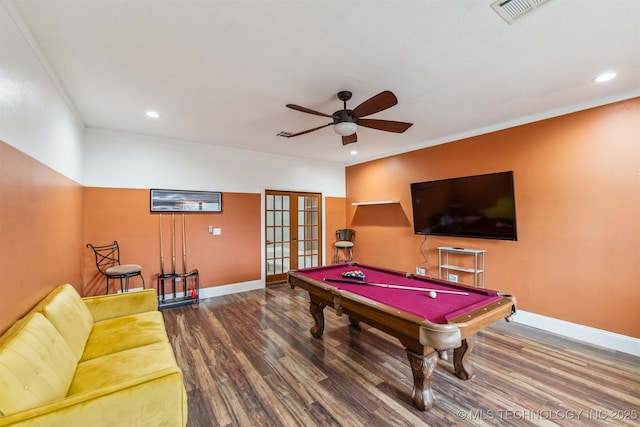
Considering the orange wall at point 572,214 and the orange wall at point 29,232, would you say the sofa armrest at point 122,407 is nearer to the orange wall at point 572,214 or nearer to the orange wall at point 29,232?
the orange wall at point 29,232

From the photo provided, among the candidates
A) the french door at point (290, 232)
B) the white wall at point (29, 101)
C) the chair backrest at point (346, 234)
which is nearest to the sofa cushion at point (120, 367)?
the white wall at point (29, 101)

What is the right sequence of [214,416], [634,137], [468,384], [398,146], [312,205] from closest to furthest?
1. [214,416]
2. [468,384]
3. [634,137]
4. [398,146]
5. [312,205]

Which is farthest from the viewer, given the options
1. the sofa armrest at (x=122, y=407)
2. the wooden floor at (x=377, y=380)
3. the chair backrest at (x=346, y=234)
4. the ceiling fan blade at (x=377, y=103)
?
the chair backrest at (x=346, y=234)

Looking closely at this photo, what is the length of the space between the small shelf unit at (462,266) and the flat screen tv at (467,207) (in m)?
0.25

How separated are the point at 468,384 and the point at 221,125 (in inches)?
163

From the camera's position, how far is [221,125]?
12.7ft

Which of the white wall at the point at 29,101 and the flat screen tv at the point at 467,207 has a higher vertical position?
the white wall at the point at 29,101

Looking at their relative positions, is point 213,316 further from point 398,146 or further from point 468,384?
point 398,146

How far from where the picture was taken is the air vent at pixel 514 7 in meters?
1.67

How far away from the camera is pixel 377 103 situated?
7.94ft

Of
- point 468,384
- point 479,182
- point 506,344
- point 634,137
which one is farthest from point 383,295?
point 634,137

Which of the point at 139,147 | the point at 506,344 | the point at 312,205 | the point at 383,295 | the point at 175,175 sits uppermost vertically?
the point at 139,147

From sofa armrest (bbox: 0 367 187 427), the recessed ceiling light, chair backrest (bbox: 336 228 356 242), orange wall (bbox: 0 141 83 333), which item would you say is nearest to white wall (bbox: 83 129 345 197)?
chair backrest (bbox: 336 228 356 242)

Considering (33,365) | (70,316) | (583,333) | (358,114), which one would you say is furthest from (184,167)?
(583,333)
